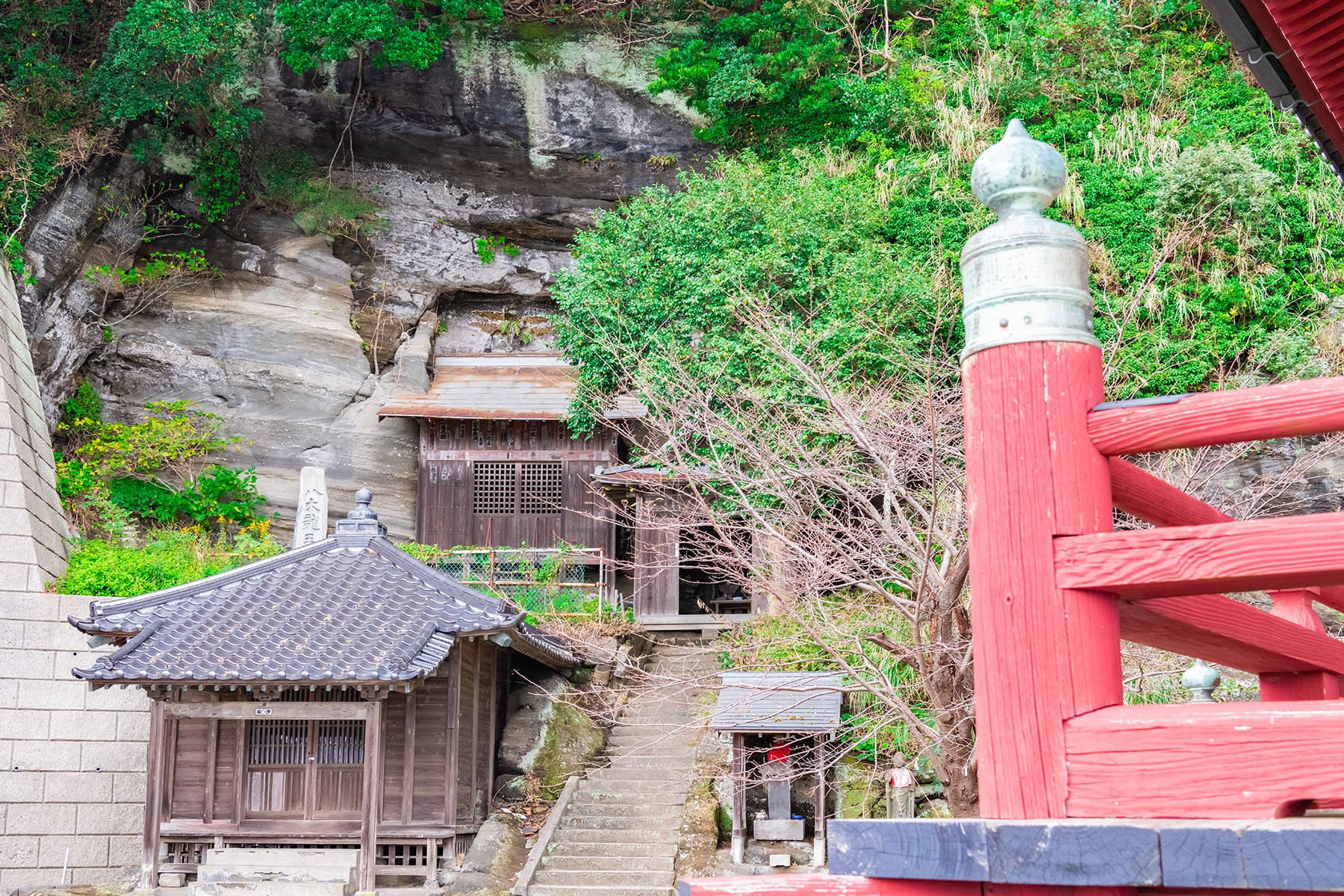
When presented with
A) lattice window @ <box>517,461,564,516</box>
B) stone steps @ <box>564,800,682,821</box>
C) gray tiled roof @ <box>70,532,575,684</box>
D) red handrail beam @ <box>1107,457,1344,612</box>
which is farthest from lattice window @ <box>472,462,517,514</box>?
red handrail beam @ <box>1107,457,1344,612</box>

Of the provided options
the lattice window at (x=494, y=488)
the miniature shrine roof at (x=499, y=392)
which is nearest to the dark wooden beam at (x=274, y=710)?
the miniature shrine roof at (x=499, y=392)

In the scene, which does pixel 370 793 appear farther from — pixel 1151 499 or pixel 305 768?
pixel 1151 499

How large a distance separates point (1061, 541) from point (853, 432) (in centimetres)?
634

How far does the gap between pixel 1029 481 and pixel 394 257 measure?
71.8 ft

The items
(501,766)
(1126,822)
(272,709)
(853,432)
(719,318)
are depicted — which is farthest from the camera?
(719,318)

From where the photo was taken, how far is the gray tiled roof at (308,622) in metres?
10.7

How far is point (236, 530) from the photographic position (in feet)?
65.0

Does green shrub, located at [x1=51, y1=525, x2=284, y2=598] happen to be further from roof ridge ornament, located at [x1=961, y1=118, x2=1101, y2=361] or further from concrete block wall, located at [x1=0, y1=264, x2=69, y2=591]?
roof ridge ornament, located at [x1=961, y1=118, x2=1101, y2=361]

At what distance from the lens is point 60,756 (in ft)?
43.7

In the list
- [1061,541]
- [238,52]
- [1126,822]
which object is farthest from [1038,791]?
[238,52]

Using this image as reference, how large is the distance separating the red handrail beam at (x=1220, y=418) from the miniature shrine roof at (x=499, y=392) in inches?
660

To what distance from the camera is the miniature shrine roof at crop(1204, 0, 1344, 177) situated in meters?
2.83

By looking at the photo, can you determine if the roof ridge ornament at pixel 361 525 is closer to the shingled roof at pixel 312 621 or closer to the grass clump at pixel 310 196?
the shingled roof at pixel 312 621

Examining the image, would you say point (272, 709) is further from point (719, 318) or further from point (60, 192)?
point (60, 192)
